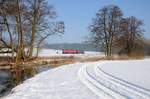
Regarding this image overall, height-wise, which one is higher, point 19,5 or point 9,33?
point 19,5

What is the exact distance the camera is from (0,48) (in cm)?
4200

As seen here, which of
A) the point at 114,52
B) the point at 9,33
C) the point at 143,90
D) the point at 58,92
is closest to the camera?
the point at 143,90

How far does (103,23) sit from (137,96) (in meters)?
48.6

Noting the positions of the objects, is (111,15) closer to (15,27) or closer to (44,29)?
(44,29)

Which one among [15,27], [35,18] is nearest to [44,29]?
[35,18]

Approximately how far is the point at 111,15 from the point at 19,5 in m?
23.5

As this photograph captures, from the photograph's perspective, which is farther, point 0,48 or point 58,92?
point 0,48

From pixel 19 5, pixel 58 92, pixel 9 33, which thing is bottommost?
pixel 58 92

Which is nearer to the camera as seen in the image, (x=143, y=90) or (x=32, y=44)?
(x=143, y=90)

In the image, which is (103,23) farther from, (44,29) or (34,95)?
(34,95)

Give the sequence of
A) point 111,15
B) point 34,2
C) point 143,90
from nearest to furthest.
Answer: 1. point 143,90
2. point 34,2
3. point 111,15

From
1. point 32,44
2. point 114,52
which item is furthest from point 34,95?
point 114,52

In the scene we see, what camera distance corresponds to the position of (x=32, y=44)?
156 ft

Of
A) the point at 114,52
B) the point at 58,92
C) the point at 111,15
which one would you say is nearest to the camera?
the point at 58,92
